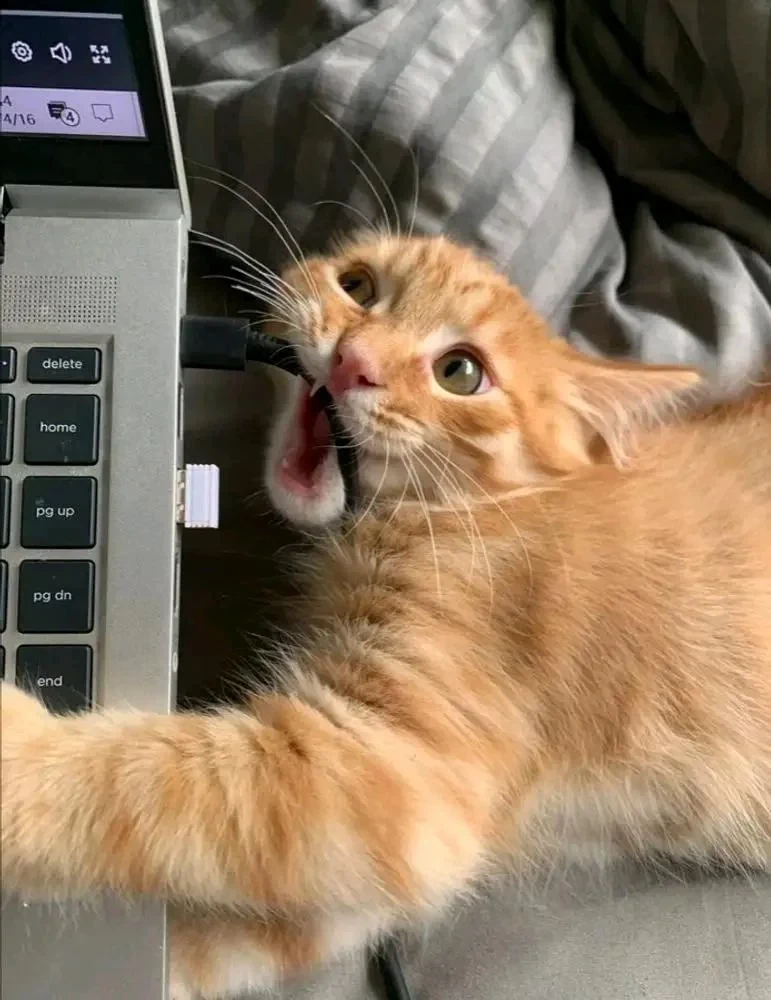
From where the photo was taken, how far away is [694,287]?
0.91 meters

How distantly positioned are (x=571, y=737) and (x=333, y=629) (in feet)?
0.67

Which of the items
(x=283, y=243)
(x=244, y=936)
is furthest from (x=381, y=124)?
(x=244, y=936)

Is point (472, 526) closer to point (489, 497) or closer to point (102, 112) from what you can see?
point (489, 497)

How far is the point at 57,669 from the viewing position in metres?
0.61

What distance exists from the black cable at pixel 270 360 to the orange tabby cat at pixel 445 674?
0.02m

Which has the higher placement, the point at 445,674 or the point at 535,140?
the point at 535,140

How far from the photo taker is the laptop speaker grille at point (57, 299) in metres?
0.64

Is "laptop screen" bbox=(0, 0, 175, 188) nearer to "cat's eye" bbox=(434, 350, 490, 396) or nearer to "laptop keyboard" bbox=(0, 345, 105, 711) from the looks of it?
"laptop keyboard" bbox=(0, 345, 105, 711)

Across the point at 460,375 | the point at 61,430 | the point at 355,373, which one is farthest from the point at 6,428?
the point at 460,375

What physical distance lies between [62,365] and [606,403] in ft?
1.53

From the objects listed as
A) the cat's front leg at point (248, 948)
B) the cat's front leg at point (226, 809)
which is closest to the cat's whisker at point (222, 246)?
the cat's front leg at point (226, 809)

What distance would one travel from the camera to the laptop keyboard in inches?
23.6

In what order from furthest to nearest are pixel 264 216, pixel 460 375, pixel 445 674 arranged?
pixel 264 216 < pixel 460 375 < pixel 445 674

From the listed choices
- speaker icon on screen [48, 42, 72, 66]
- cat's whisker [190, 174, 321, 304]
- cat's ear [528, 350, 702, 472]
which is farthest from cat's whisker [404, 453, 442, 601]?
speaker icon on screen [48, 42, 72, 66]
